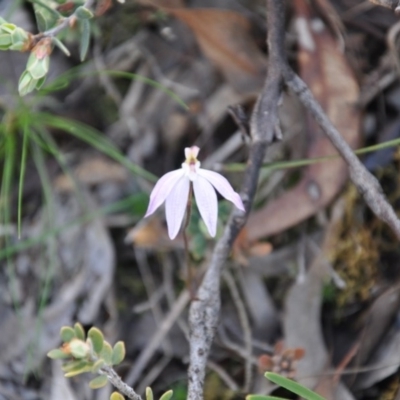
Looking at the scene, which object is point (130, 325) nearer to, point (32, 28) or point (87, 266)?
point (87, 266)

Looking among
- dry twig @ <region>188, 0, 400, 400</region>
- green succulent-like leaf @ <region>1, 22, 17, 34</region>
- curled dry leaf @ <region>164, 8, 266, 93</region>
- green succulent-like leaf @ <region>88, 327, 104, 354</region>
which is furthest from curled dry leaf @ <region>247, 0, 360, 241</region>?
green succulent-like leaf @ <region>1, 22, 17, 34</region>

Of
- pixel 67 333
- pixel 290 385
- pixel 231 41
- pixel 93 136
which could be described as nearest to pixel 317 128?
pixel 231 41

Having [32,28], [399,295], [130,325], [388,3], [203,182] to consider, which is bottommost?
[130,325]

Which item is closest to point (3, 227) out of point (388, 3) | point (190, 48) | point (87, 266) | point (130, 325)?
point (87, 266)

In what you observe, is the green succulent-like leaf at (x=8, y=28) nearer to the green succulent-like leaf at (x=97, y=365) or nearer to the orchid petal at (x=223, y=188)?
the orchid petal at (x=223, y=188)

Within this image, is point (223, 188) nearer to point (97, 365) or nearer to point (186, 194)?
point (186, 194)

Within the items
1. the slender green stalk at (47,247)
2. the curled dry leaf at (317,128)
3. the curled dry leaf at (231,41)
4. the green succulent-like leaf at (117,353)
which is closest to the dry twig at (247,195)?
the green succulent-like leaf at (117,353)
